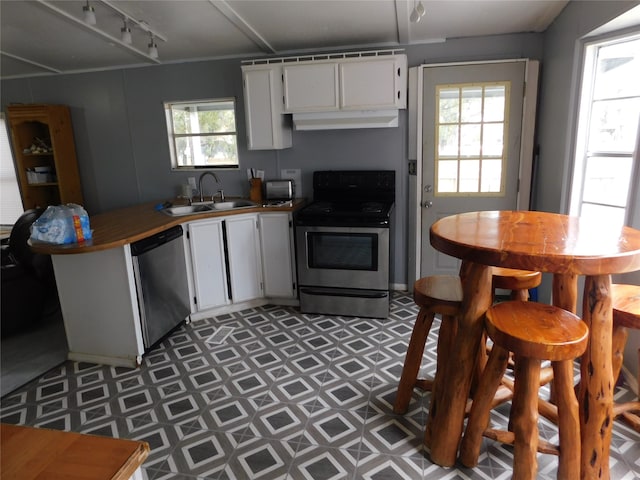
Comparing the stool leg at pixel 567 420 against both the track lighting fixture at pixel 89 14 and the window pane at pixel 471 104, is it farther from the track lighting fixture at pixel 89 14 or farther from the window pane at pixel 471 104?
the track lighting fixture at pixel 89 14

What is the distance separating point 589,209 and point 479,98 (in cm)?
130

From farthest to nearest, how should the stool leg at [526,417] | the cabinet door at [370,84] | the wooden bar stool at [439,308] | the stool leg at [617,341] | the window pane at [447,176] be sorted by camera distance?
the window pane at [447,176], the cabinet door at [370,84], the wooden bar stool at [439,308], the stool leg at [617,341], the stool leg at [526,417]

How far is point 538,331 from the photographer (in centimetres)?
151

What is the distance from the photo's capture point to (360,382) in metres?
2.50

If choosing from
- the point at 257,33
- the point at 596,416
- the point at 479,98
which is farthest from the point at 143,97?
the point at 596,416

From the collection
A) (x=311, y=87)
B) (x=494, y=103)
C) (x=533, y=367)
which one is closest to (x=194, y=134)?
(x=311, y=87)

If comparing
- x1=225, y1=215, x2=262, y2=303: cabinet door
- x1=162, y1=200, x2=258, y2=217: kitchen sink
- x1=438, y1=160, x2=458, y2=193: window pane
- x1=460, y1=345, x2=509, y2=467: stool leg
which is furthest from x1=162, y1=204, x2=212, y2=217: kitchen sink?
x1=460, y1=345, x2=509, y2=467: stool leg

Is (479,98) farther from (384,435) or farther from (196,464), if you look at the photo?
Result: (196,464)

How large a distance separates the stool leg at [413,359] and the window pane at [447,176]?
1828 millimetres

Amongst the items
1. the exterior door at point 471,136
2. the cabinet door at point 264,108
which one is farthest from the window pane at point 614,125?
the cabinet door at point 264,108

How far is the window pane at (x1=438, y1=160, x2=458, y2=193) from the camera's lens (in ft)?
11.7

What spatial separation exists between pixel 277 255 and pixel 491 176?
1.94 metres

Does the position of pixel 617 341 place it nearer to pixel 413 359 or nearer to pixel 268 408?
pixel 413 359

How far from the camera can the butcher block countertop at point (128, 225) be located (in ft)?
7.86
